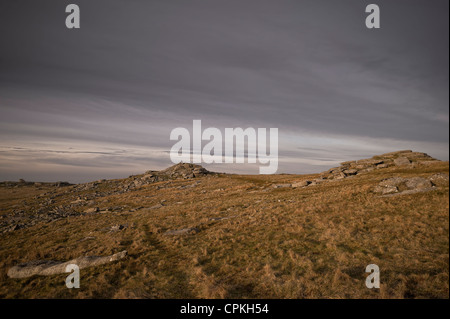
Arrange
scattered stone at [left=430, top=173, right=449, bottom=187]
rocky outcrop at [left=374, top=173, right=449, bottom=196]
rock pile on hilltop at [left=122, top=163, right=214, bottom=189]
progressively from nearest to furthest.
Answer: scattered stone at [left=430, top=173, right=449, bottom=187]
rocky outcrop at [left=374, top=173, right=449, bottom=196]
rock pile on hilltop at [left=122, top=163, right=214, bottom=189]

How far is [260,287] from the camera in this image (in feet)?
40.3

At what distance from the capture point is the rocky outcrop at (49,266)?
1535 centimetres

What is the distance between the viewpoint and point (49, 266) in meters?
16.1

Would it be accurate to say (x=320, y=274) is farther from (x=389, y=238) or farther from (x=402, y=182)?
→ (x=402, y=182)

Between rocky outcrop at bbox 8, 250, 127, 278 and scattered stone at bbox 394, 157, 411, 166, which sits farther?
scattered stone at bbox 394, 157, 411, 166

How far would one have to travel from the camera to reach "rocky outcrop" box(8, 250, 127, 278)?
1535 cm

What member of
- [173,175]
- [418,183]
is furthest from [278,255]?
[173,175]

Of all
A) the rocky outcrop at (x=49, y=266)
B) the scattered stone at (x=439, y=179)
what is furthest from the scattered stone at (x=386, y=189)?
the rocky outcrop at (x=49, y=266)

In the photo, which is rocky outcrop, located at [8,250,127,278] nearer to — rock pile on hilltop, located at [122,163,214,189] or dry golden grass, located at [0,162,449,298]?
dry golden grass, located at [0,162,449,298]

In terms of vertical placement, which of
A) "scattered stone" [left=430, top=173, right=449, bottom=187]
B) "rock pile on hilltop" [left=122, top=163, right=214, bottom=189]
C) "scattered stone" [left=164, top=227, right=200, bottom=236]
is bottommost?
"scattered stone" [left=164, top=227, right=200, bottom=236]

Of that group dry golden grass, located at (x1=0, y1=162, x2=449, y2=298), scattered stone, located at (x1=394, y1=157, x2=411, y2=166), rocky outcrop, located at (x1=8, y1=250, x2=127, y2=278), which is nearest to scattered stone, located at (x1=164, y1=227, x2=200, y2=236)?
dry golden grass, located at (x1=0, y1=162, x2=449, y2=298)

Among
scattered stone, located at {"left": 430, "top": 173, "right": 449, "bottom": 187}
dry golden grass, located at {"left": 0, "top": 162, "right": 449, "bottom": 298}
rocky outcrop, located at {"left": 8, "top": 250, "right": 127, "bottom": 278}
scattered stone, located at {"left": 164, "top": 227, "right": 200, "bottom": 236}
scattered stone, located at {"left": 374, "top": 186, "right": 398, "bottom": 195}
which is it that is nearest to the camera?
dry golden grass, located at {"left": 0, "top": 162, "right": 449, "bottom": 298}

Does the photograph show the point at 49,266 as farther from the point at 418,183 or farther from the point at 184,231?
the point at 418,183
